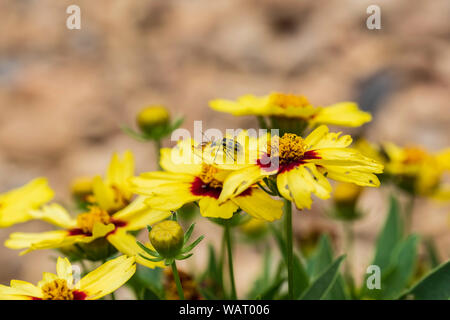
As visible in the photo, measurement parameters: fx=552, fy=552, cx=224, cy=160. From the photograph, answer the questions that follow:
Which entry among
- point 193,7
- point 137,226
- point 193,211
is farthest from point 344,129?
point 137,226

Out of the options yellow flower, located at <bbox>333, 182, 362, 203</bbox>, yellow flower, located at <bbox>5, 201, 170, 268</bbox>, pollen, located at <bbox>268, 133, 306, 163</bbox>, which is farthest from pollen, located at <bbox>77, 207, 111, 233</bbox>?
yellow flower, located at <bbox>333, 182, 362, 203</bbox>

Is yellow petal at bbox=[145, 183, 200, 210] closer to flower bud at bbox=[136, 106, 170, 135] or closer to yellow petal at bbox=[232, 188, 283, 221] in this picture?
yellow petal at bbox=[232, 188, 283, 221]

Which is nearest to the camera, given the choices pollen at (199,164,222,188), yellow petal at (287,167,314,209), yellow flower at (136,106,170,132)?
yellow petal at (287,167,314,209)

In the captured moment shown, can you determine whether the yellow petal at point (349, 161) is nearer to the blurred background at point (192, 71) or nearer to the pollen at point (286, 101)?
the pollen at point (286, 101)

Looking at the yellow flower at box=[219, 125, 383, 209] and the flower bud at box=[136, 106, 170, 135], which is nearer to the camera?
the yellow flower at box=[219, 125, 383, 209]

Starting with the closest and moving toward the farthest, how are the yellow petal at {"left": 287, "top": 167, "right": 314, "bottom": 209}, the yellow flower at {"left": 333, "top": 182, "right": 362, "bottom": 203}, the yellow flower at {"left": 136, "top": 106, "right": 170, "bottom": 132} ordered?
the yellow petal at {"left": 287, "top": 167, "right": 314, "bottom": 209} → the yellow flower at {"left": 136, "top": 106, "right": 170, "bottom": 132} → the yellow flower at {"left": 333, "top": 182, "right": 362, "bottom": 203}

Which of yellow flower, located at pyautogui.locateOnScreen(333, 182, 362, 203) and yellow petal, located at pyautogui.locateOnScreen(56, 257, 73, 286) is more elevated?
yellow flower, located at pyautogui.locateOnScreen(333, 182, 362, 203)

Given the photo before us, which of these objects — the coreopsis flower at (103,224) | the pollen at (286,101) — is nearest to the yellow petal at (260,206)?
the coreopsis flower at (103,224)
